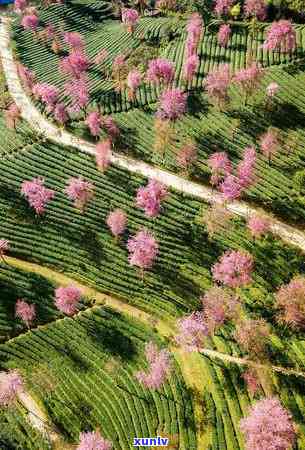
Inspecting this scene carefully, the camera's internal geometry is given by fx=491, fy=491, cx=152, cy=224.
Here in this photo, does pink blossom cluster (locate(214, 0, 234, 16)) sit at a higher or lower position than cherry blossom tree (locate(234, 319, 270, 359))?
higher

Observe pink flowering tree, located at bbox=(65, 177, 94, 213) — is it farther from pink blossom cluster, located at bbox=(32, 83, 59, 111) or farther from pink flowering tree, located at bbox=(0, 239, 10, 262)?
pink blossom cluster, located at bbox=(32, 83, 59, 111)

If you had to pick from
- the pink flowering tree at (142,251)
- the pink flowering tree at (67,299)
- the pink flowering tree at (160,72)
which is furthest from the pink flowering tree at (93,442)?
the pink flowering tree at (160,72)

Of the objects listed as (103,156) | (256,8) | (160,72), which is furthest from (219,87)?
(256,8)

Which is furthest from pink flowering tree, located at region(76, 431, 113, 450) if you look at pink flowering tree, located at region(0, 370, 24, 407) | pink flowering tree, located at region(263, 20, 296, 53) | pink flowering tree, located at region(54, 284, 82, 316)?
pink flowering tree, located at region(263, 20, 296, 53)

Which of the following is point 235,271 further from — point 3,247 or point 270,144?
point 3,247

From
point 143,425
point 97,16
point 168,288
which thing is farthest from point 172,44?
point 143,425

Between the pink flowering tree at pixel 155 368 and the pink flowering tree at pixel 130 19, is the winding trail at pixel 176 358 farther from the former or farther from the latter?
the pink flowering tree at pixel 130 19

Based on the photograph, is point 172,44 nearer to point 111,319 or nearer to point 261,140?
point 261,140
